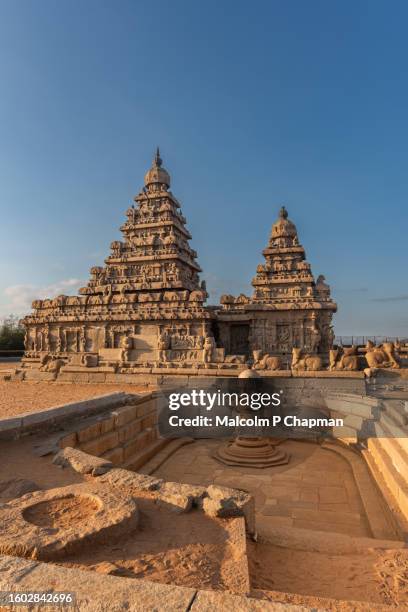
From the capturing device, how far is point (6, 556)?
94.5 inches

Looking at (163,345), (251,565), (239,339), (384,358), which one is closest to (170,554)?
(251,565)

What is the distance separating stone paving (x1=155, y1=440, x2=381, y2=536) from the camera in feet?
17.1

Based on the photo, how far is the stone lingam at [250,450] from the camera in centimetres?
754

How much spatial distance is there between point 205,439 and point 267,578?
7.02 meters

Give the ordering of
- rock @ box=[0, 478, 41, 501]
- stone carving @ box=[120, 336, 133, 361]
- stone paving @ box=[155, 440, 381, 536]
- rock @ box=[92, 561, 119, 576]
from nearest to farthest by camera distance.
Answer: rock @ box=[92, 561, 119, 576]
rock @ box=[0, 478, 41, 501]
stone paving @ box=[155, 440, 381, 536]
stone carving @ box=[120, 336, 133, 361]

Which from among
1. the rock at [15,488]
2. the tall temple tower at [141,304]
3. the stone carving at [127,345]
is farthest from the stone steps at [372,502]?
the stone carving at [127,345]

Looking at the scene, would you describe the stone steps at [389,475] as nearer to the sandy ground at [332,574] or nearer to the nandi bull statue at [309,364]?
the sandy ground at [332,574]

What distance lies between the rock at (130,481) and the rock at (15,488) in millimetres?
753

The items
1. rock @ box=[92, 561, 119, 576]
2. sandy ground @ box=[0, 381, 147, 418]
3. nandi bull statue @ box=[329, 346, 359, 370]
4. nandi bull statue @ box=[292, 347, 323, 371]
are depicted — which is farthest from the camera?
nandi bull statue @ box=[292, 347, 323, 371]

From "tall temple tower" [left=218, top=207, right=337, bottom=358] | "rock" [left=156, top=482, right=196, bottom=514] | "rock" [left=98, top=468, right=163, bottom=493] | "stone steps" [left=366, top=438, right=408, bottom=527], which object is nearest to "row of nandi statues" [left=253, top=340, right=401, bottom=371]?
"stone steps" [left=366, top=438, right=408, bottom=527]

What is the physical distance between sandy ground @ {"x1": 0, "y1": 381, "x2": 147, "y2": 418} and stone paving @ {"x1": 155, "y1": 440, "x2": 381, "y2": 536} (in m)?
3.38

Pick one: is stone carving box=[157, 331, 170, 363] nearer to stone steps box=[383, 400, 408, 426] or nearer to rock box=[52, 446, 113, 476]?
stone steps box=[383, 400, 408, 426]

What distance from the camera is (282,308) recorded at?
21.8 m

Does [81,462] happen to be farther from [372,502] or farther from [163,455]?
[372,502]
